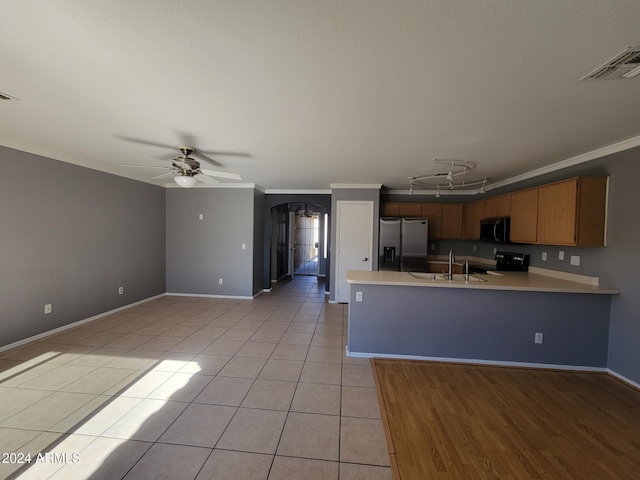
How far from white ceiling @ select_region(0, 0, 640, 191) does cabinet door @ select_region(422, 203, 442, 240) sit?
7.80ft

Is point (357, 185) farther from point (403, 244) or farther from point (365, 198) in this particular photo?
point (403, 244)

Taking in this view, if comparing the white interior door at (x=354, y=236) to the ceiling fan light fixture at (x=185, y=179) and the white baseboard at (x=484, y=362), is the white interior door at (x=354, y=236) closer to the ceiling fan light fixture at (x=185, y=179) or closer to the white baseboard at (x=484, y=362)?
the white baseboard at (x=484, y=362)

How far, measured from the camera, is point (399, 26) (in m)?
1.22

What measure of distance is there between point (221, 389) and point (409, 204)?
4602 millimetres

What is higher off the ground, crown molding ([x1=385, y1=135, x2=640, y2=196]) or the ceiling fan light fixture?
crown molding ([x1=385, y1=135, x2=640, y2=196])

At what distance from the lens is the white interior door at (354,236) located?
16.8 ft

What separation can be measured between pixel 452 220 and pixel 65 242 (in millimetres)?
6519

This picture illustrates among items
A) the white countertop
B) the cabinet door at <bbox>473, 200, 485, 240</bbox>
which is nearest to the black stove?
the cabinet door at <bbox>473, 200, 485, 240</bbox>

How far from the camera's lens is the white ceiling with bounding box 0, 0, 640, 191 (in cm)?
117

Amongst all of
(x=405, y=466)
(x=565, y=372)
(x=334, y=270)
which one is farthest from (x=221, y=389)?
(x=565, y=372)

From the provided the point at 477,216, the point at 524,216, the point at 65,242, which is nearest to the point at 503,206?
the point at 524,216

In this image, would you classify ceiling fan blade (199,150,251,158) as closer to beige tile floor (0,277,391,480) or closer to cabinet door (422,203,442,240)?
beige tile floor (0,277,391,480)

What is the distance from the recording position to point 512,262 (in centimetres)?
413

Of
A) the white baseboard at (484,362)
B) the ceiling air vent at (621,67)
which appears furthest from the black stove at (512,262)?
the ceiling air vent at (621,67)
